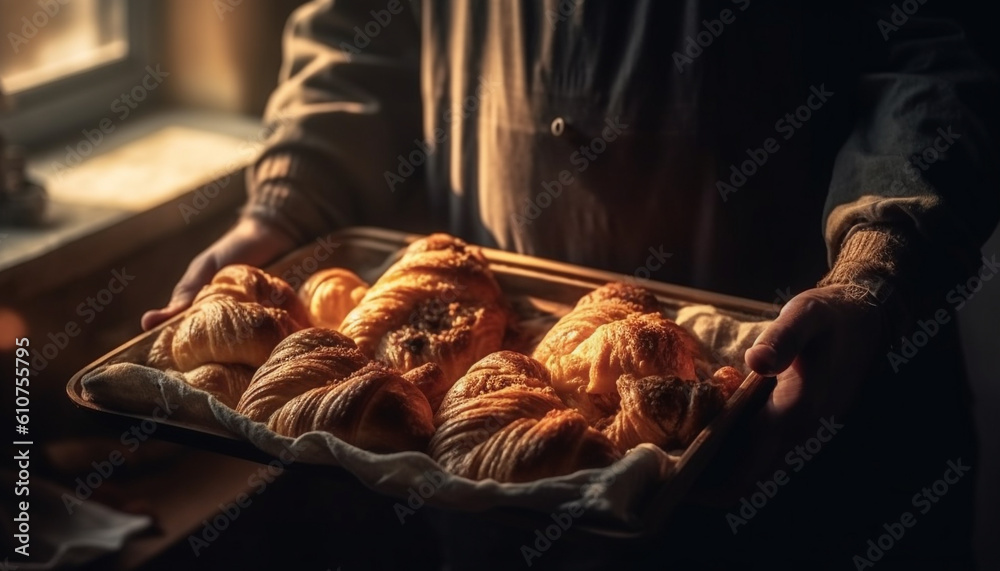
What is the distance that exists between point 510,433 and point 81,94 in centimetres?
173

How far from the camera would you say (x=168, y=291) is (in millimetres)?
2201

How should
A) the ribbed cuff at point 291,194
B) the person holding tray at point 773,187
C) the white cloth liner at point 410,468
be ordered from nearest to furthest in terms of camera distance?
the white cloth liner at point 410,468, the person holding tray at point 773,187, the ribbed cuff at point 291,194

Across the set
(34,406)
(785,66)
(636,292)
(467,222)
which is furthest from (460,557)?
(785,66)

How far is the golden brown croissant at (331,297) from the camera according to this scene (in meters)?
1.41

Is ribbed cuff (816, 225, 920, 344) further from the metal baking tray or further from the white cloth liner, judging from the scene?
the white cloth liner

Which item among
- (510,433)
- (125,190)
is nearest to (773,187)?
(510,433)

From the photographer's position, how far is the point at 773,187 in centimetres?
147

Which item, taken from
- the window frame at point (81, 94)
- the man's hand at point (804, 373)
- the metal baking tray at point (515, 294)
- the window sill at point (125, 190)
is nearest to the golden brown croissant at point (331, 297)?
the metal baking tray at point (515, 294)

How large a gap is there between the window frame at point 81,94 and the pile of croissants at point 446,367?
3.67 ft

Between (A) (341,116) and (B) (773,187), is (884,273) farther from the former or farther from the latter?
(A) (341,116)

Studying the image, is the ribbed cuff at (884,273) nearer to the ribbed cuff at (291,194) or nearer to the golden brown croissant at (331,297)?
the golden brown croissant at (331,297)

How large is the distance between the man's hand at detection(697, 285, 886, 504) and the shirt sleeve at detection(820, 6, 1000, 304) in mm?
80

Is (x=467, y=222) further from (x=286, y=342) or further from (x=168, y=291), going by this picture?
(x=168, y=291)

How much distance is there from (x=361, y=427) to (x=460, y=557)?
83 cm
